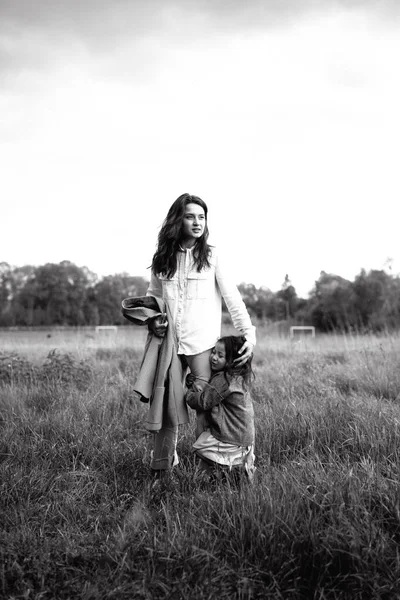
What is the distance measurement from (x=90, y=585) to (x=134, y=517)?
61 centimetres

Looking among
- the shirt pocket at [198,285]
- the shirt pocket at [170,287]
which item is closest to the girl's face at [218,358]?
the shirt pocket at [198,285]

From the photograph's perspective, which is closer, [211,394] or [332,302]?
[211,394]

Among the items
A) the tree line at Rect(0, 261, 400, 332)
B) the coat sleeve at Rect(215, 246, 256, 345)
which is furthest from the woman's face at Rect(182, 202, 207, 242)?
the tree line at Rect(0, 261, 400, 332)

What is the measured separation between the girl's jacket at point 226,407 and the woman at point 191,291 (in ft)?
0.56

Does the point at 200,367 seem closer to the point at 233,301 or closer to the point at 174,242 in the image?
the point at 233,301

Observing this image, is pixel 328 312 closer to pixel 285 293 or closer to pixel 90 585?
pixel 285 293

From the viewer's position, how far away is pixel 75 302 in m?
40.6

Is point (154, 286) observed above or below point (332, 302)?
below

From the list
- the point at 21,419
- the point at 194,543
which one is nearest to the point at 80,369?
the point at 21,419

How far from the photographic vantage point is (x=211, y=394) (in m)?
3.10

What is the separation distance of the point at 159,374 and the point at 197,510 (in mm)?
1039

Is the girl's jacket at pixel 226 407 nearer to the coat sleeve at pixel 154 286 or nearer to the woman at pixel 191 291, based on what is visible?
the woman at pixel 191 291

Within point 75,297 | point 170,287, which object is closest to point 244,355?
point 170,287

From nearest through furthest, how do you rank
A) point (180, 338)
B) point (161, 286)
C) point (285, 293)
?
point (180, 338), point (161, 286), point (285, 293)
